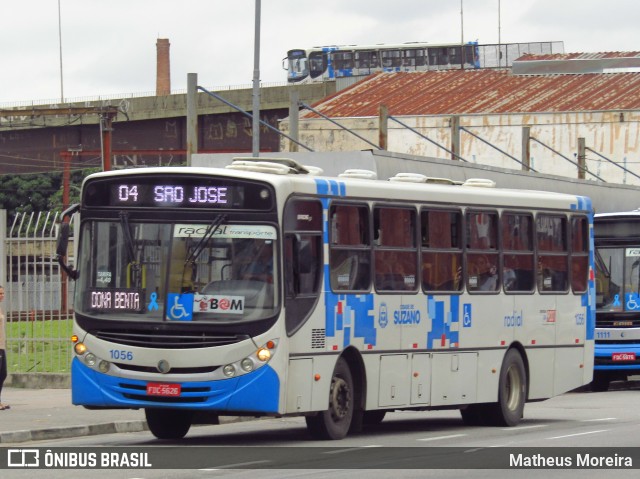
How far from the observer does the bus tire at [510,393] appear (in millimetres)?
19062

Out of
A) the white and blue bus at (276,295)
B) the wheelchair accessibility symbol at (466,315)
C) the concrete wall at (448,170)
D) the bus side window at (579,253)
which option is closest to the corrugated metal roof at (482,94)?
the concrete wall at (448,170)

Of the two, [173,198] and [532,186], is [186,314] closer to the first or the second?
[173,198]

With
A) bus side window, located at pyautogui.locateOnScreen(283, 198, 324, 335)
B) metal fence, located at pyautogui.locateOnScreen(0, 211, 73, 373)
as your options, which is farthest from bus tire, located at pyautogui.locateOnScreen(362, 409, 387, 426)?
metal fence, located at pyautogui.locateOnScreen(0, 211, 73, 373)

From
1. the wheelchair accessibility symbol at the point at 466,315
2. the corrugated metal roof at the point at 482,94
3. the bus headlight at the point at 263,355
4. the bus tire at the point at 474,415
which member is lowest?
the bus tire at the point at 474,415

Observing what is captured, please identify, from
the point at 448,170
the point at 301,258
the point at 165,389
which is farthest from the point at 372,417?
the point at 448,170

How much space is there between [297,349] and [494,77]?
171 feet

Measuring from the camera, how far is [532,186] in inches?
1588

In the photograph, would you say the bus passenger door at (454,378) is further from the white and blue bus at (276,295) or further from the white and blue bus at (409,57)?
the white and blue bus at (409,57)

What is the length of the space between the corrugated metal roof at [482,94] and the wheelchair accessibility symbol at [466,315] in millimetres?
40507

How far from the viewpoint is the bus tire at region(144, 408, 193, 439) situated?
53.5 feet

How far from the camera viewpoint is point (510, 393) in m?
19.4

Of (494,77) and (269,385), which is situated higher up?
(494,77)

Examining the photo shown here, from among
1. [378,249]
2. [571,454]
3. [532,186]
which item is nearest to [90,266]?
[378,249]

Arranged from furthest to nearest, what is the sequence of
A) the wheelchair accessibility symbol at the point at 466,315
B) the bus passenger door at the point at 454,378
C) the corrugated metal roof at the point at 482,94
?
the corrugated metal roof at the point at 482,94, the wheelchair accessibility symbol at the point at 466,315, the bus passenger door at the point at 454,378
